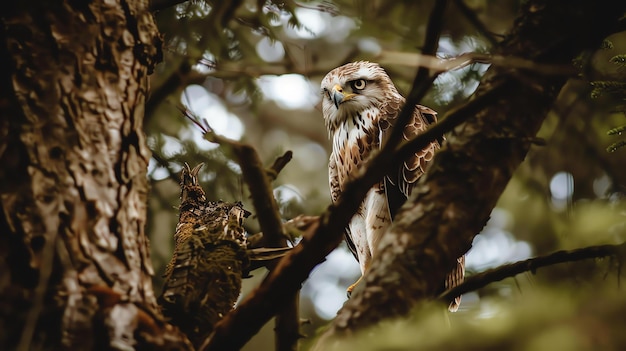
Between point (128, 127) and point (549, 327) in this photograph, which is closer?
point (549, 327)

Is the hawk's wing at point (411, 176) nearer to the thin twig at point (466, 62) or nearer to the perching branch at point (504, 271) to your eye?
the perching branch at point (504, 271)

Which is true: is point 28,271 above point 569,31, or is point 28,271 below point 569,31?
below

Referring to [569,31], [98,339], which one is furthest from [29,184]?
[569,31]

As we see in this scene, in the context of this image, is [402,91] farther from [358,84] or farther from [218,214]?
[218,214]

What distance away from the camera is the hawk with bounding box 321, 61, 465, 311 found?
4090mm

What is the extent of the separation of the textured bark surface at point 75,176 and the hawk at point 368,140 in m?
2.03

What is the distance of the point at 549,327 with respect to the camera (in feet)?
3.33

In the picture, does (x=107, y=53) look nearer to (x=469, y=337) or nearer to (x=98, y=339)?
(x=98, y=339)

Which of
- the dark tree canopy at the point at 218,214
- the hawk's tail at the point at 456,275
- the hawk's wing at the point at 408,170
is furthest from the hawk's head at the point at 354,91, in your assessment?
the dark tree canopy at the point at 218,214

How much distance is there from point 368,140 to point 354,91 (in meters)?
0.51

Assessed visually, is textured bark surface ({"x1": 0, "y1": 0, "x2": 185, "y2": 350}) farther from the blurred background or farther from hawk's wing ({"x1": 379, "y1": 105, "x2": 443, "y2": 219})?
hawk's wing ({"x1": 379, "y1": 105, "x2": 443, "y2": 219})

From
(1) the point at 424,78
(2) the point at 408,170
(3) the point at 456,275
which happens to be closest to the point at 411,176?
(2) the point at 408,170

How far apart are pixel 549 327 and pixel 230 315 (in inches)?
39.3

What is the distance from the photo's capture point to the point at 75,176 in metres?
1.96
